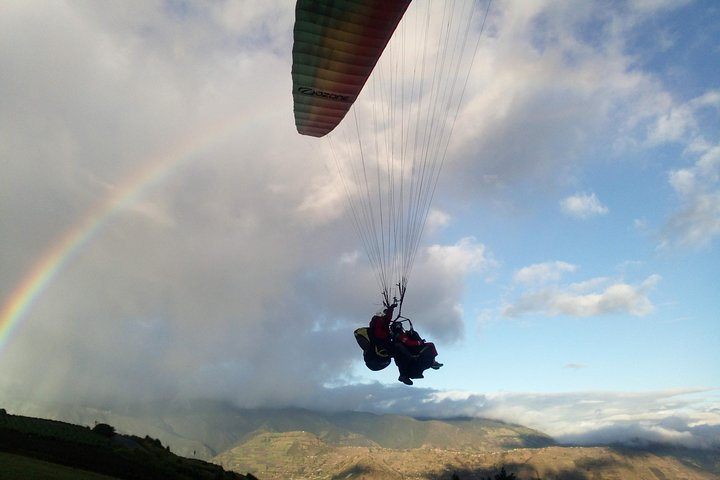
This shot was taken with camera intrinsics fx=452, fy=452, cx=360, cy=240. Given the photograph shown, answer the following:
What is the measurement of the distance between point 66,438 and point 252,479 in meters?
25.7

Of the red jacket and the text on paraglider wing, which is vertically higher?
the text on paraglider wing

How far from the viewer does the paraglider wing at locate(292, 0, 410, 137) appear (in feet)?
50.0

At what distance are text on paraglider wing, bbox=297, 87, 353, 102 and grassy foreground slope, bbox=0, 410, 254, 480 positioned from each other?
20426 millimetres

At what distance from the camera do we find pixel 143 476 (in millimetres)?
32469

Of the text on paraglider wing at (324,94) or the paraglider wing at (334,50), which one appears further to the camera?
the text on paraglider wing at (324,94)

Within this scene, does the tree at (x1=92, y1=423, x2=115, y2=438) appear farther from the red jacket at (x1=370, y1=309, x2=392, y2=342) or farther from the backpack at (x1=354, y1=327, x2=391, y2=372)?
the red jacket at (x1=370, y1=309, x2=392, y2=342)

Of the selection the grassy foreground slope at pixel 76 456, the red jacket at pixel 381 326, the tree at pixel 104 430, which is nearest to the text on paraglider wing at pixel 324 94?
the red jacket at pixel 381 326

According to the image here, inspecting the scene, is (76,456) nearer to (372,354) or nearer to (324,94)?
(372,354)

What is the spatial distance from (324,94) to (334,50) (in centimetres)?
247

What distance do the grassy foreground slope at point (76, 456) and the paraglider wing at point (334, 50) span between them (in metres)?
20.6

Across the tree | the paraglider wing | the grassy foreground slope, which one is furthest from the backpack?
the tree

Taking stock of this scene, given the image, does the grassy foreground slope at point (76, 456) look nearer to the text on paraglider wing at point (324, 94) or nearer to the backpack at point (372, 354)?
the backpack at point (372, 354)

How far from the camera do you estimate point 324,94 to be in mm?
19438

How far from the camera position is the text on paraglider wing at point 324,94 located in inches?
746
